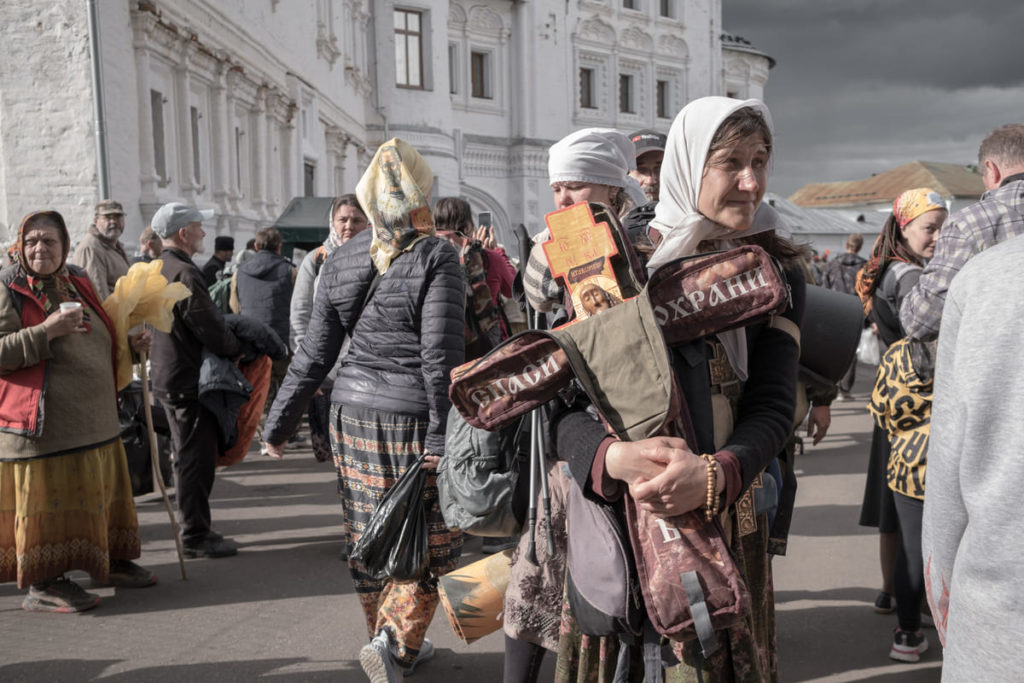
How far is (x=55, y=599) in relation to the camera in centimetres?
452

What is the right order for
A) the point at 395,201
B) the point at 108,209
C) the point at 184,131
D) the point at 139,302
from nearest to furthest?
the point at 395,201, the point at 139,302, the point at 108,209, the point at 184,131

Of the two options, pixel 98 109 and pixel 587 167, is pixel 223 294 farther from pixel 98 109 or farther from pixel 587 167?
pixel 587 167

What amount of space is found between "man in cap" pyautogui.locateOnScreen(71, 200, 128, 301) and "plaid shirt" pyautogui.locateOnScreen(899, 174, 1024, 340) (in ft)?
19.5

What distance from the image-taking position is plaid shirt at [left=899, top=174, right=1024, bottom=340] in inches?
116

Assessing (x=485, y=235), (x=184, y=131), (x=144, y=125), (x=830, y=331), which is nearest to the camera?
(x=830, y=331)

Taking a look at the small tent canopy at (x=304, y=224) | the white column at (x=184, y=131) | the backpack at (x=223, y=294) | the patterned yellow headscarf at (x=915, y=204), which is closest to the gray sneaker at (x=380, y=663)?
the patterned yellow headscarf at (x=915, y=204)

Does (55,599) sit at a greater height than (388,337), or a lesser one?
lesser

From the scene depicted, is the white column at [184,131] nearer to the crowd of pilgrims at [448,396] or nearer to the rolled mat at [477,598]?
the crowd of pilgrims at [448,396]

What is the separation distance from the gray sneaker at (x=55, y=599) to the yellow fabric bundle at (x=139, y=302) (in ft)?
3.54

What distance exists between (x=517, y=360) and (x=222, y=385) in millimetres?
3914

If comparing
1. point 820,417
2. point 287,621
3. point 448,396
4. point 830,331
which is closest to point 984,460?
point 830,331

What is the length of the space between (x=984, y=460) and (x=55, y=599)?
4.54 m

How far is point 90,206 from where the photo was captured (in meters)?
9.63

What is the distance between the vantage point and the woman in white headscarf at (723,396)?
1860 mm
